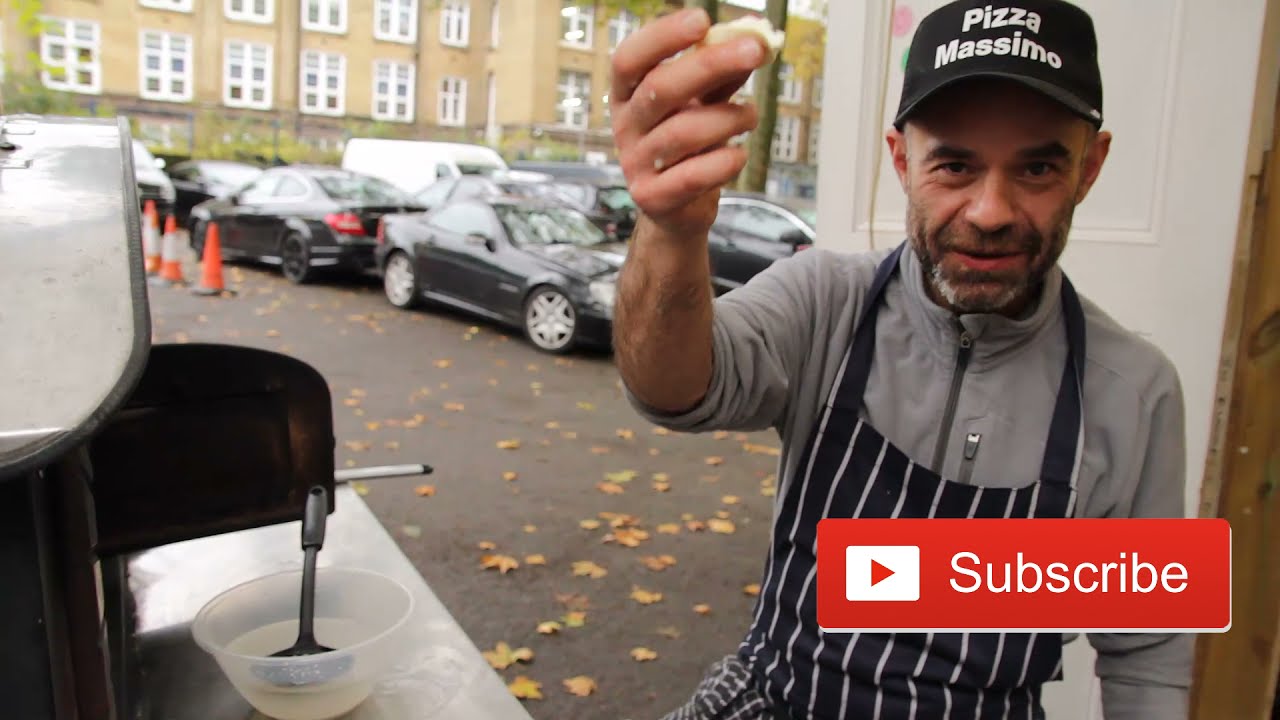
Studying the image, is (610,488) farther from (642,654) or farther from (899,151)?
(899,151)

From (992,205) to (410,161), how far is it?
65.2 ft

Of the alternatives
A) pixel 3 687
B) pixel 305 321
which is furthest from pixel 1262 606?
pixel 305 321

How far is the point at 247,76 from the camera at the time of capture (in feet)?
136

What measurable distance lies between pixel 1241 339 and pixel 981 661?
1499 millimetres

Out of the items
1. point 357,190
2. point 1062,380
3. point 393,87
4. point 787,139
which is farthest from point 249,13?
point 1062,380

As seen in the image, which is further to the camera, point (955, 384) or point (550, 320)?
point (550, 320)

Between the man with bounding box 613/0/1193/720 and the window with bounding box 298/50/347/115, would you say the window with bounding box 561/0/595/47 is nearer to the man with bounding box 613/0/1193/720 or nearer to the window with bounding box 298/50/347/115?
the window with bounding box 298/50/347/115

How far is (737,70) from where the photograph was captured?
3.22ft

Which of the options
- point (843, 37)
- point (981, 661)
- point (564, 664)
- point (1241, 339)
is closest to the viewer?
point (981, 661)

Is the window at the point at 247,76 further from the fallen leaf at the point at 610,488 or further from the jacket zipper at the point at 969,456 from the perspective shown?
the jacket zipper at the point at 969,456

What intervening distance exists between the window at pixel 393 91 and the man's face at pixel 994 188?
45942mm

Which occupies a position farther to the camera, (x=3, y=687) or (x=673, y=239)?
(x=673, y=239)

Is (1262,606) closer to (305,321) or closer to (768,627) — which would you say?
(768,627)

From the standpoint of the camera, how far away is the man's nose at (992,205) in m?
1.50
